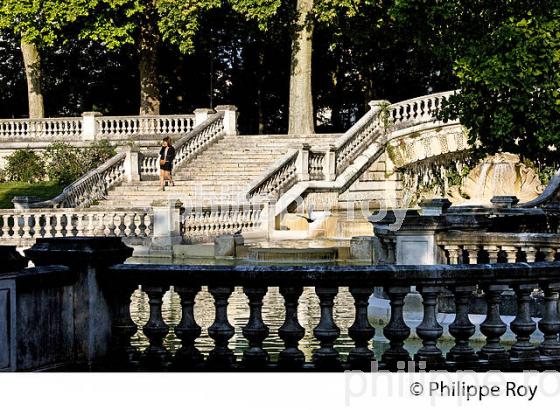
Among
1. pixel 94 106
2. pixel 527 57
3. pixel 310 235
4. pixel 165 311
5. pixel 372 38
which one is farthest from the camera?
pixel 94 106

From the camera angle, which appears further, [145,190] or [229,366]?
[145,190]

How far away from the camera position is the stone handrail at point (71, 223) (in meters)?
22.3

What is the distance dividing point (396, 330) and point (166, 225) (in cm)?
1660

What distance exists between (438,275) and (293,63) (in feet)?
93.3

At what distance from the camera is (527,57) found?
18562 millimetres

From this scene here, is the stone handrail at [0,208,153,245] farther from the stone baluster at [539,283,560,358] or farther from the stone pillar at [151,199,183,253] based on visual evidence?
the stone baluster at [539,283,560,358]

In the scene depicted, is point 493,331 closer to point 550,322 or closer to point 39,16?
point 550,322

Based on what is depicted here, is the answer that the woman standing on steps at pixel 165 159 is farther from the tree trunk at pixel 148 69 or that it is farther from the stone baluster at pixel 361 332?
the stone baluster at pixel 361 332

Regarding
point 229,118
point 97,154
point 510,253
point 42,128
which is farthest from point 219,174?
point 510,253

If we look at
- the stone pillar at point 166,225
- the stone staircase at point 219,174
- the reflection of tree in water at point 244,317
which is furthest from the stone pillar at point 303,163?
the reflection of tree in water at point 244,317

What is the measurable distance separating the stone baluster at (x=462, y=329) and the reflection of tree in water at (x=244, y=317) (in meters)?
2.87

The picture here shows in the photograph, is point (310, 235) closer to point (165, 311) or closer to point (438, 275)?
point (165, 311)

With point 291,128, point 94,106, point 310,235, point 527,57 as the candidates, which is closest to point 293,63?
point 291,128

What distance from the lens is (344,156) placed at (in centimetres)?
3141
